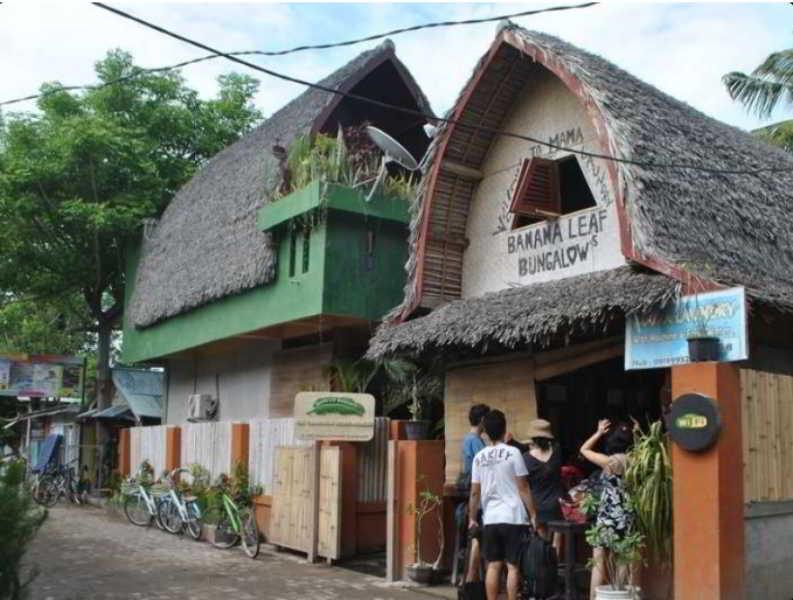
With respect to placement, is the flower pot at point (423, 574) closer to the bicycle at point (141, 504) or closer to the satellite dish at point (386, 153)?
the satellite dish at point (386, 153)

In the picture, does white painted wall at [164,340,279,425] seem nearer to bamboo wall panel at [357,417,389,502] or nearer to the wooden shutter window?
bamboo wall panel at [357,417,389,502]

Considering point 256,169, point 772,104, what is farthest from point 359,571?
point 772,104

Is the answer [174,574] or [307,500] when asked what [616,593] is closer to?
[307,500]

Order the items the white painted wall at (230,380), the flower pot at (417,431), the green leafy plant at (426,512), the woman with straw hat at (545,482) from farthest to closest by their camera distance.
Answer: the white painted wall at (230,380) → the flower pot at (417,431) → the green leafy plant at (426,512) → the woman with straw hat at (545,482)

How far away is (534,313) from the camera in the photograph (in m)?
9.09

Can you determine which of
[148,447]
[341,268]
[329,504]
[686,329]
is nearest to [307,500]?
[329,504]

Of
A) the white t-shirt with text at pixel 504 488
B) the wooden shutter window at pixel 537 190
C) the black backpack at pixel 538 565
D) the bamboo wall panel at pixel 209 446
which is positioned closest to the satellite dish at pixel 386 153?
the wooden shutter window at pixel 537 190

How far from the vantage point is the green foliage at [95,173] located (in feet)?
69.7

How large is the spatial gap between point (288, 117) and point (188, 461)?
21.8 ft

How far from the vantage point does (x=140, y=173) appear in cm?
2222

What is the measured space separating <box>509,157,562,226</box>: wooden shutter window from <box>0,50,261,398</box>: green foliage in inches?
506

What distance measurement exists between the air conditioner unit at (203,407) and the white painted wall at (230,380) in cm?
17

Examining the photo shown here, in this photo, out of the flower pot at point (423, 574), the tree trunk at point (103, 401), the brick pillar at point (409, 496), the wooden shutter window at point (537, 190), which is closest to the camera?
the flower pot at point (423, 574)

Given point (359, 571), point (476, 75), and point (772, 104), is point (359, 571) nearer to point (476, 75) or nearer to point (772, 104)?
point (476, 75)
